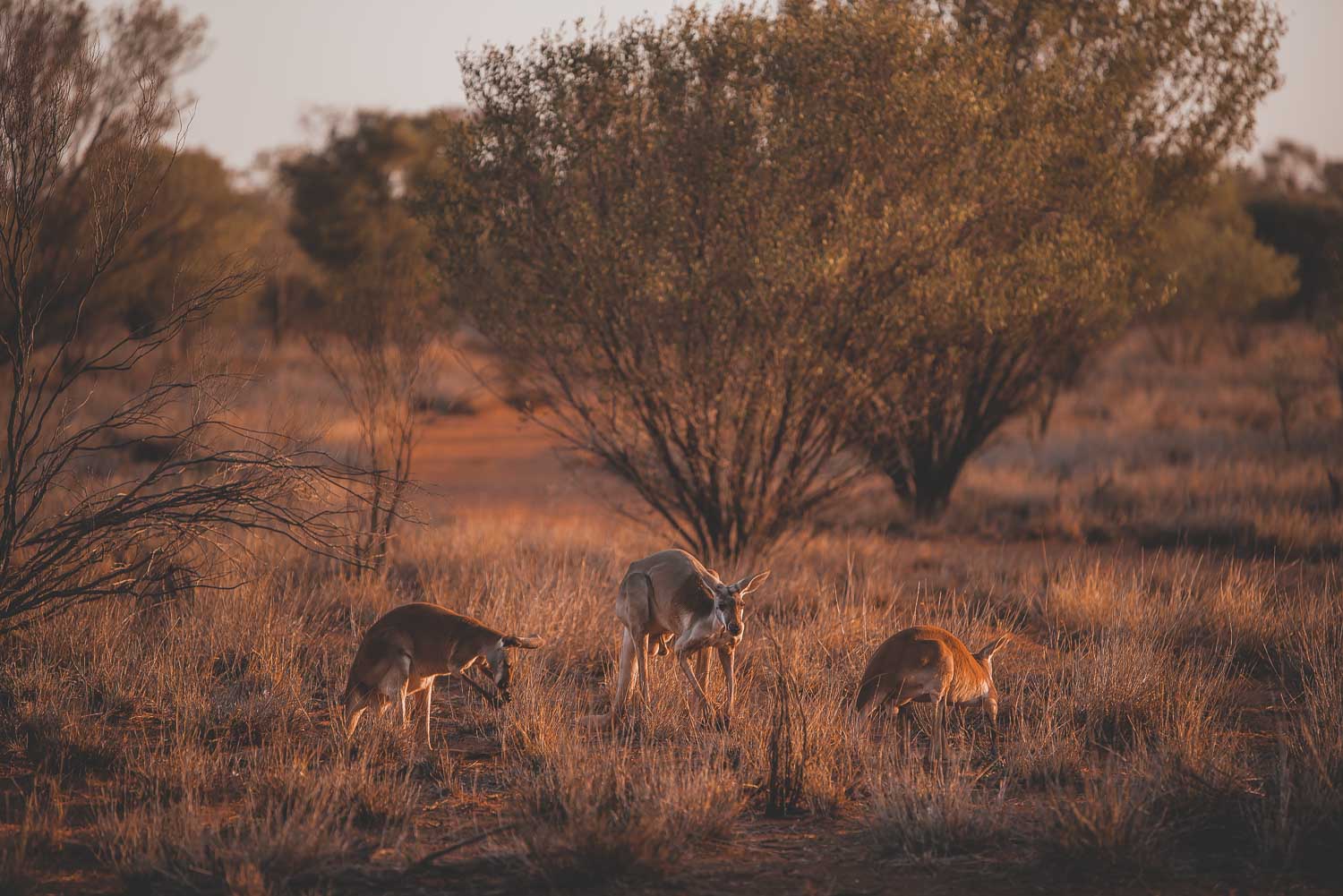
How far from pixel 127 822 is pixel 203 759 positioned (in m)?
0.72

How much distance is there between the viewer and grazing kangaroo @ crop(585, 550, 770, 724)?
5480 millimetres

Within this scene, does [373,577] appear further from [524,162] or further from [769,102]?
[769,102]

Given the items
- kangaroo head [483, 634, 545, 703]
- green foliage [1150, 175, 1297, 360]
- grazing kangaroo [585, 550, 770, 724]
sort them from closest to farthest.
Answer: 1. kangaroo head [483, 634, 545, 703]
2. grazing kangaroo [585, 550, 770, 724]
3. green foliage [1150, 175, 1297, 360]

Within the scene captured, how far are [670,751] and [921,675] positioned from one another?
55.0 inches

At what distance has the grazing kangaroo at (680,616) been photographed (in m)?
5.48

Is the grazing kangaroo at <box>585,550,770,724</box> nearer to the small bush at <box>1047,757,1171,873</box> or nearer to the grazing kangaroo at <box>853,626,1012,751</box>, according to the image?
the grazing kangaroo at <box>853,626,1012,751</box>

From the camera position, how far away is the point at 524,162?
31.9 feet

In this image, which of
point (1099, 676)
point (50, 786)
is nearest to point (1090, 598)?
point (1099, 676)

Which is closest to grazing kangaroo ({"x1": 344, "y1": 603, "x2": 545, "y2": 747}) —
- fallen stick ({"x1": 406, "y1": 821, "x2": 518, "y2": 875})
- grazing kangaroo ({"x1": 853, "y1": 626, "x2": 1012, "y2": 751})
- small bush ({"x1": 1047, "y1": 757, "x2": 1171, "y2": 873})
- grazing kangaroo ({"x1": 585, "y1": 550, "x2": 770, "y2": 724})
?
grazing kangaroo ({"x1": 585, "y1": 550, "x2": 770, "y2": 724})

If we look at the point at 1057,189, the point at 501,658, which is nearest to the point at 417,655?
the point at 501,658

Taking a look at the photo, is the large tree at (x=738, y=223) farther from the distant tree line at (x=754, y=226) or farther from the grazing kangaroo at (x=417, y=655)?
the grazing kangaroo at (x=417, y=655)

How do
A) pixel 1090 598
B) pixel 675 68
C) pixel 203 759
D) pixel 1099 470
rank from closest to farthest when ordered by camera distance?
pixel 203 759 < pixel 1090 598 < pixel 675 68 < pixel 1099 470

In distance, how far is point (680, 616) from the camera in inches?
223

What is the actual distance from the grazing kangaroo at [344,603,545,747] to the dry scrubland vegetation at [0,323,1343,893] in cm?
28
